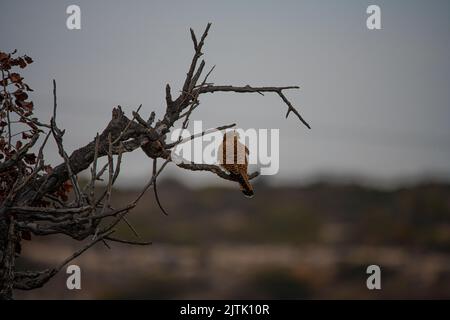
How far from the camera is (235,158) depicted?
6270 mm

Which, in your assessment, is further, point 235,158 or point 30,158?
point 235,158

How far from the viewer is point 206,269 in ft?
A: 155

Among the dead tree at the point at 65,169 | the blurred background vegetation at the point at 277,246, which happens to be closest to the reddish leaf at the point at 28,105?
the dead tree at the point at 65,169

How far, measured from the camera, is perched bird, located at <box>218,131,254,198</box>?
6227 millimetres

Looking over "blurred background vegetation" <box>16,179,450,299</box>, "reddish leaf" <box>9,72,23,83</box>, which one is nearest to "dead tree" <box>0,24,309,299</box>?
"reddish leaf" <box>9,72,23,83</box>

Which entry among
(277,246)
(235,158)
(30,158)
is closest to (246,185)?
(235,158)

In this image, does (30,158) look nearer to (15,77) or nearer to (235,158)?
(15,77)

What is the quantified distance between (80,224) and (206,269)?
41.9 metres

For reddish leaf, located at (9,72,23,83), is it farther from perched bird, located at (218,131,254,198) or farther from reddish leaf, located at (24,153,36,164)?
perched bird, located at (218,131,254,198)

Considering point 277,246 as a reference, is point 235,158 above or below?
below

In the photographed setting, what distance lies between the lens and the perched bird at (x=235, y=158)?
6227 millimetres

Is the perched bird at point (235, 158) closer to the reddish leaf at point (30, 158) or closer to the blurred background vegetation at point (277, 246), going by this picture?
the reddish leaf at point (30, 158)
